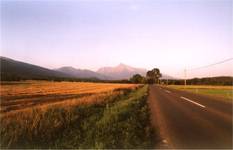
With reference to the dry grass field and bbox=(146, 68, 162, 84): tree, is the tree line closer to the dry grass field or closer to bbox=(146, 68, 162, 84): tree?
bbox=(146, 68, 162, 84): tree

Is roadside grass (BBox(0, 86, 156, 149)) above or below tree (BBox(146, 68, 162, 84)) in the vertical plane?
below

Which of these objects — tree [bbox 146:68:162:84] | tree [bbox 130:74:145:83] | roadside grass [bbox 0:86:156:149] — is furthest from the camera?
tree [bbox 130:74:145:83]

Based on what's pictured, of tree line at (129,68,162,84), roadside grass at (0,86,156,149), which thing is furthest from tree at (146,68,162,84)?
roadside grass at (0,86,156,149)

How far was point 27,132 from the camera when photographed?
7.93 meters

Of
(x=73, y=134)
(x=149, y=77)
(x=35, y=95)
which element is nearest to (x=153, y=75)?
(x=149, y=77)

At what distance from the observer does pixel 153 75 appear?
168750 mm

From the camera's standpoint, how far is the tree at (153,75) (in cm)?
16319

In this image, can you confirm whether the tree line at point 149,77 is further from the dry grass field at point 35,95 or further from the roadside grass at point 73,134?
the roadside grass at point 73,134

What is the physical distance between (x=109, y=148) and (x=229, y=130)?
4.95m

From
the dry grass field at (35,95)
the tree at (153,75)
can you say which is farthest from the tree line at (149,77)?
the dry grass field at (35,95)

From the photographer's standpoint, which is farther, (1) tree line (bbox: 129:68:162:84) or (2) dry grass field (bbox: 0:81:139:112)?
(1) tree line (bbox: 129:68:162:84)

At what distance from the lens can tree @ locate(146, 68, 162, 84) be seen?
163188 mm

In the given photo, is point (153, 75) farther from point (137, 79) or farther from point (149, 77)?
point (137, 79)

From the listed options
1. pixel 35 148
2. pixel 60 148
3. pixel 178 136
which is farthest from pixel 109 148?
pixel 178 136
